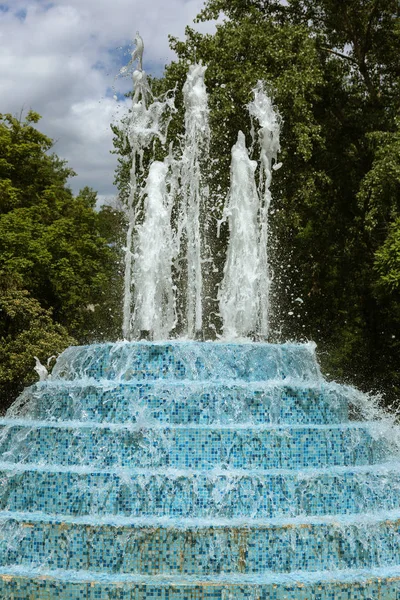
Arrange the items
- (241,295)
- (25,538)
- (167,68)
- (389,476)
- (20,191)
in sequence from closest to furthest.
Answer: (25,538) < (389,476) < (241,295) < (167,68) < (20,191)

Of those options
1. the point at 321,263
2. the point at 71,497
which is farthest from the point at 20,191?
the point at 71,497

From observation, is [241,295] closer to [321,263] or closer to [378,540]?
[378,540]

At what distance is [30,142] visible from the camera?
21.5m

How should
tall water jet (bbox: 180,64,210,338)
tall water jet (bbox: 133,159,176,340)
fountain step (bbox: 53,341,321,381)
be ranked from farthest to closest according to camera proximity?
1. tall water jet (bbox: 180,64,210,338)
2. tall water jet (bbox: 133,159,176,340)
3. fountain step (bbox: 53,341,321,381)

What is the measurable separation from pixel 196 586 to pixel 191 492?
936mm

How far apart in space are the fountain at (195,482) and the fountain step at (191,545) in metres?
0.01

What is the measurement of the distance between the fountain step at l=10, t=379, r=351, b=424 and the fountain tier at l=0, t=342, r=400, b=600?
14 millimetres

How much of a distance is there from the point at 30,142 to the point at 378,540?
1739 centimetres

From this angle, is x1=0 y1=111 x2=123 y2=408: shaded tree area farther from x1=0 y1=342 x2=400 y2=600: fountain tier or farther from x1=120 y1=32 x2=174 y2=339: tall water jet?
x1=0 y1=342 x2=400 y2=600: fountain tier

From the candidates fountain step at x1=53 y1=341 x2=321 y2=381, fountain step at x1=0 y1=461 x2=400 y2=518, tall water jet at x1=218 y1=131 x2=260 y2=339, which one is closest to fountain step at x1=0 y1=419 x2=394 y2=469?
fountain step at x1=0 y1=461 x2=400 y2=518

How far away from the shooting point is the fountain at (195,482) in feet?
20.2

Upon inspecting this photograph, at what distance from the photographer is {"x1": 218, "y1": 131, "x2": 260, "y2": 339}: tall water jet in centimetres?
1308

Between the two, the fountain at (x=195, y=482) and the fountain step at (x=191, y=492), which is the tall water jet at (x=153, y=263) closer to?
the fountain at (x=195, y=482)

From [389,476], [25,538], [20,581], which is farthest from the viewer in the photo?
[389,476]
